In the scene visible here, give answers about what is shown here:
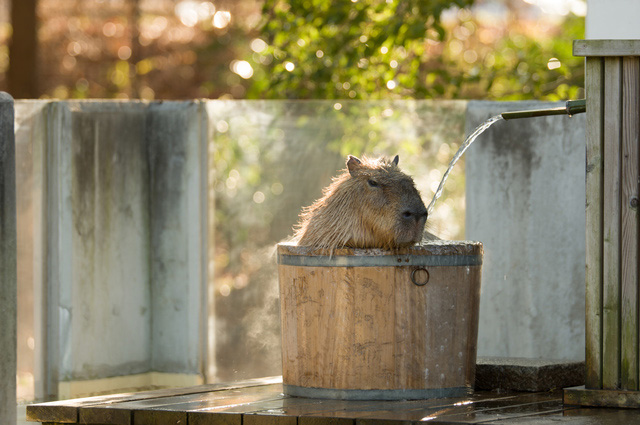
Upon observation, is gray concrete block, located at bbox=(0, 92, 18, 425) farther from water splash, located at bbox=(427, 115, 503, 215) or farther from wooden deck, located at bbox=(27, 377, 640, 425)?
water splash, located at bbox=(427, 115, 503, 215)

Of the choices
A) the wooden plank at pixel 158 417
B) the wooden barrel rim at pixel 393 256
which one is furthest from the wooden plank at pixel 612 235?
the wooden plank at pixel 158 417

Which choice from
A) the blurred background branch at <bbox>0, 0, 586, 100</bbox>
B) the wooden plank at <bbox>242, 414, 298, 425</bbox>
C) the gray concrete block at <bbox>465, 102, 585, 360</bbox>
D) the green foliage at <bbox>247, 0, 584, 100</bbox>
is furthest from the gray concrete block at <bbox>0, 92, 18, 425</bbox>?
the blurred background branch at <bbox>0, 0, 586, 100</bbox>

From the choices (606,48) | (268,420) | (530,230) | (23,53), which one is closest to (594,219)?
(606,48)

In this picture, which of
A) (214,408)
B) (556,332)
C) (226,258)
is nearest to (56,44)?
(226,258)

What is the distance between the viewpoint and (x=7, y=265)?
4887mm

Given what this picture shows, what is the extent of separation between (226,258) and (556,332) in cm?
232

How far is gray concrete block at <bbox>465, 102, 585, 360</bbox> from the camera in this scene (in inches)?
262

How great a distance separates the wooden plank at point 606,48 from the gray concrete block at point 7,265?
8.70 feet

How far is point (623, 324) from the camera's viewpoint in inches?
181

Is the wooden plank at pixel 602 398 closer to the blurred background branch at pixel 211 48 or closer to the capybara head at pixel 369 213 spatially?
the capybara head at pixel 369 213

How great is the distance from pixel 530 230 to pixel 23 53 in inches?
370

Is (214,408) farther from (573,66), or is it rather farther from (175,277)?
(573,66)

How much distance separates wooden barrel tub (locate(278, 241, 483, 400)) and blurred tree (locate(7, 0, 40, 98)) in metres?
9.98

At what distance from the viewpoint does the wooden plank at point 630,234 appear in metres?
4.57
